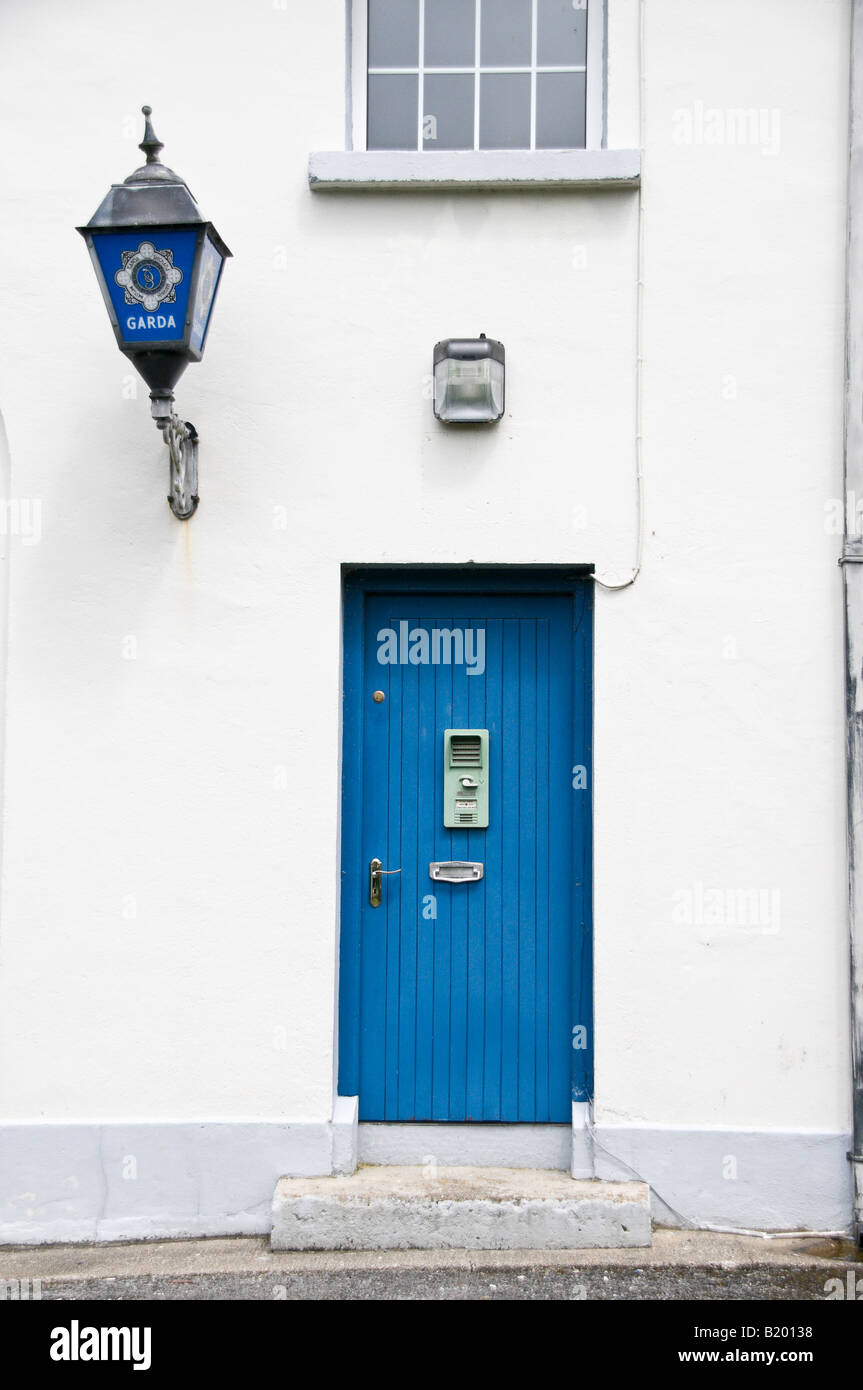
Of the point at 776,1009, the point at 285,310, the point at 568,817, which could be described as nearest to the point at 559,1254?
the point at 776,1009

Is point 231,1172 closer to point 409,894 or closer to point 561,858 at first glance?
point 409,894

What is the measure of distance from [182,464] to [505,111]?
204 centimetres

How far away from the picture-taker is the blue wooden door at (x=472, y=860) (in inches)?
182

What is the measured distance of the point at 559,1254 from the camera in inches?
166

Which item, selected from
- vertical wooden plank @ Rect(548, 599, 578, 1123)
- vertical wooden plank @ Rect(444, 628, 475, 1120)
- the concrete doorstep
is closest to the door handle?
vertical wooden plank @ Rect(444, 628, 475, 1120)

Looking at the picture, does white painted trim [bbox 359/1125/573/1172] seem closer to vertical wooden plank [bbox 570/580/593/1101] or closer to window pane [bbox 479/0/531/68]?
vertical wooden plank [bbox 570/580/593/1101]

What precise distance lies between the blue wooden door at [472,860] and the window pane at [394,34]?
226 centimetres

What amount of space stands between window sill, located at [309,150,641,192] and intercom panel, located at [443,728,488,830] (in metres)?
2.24

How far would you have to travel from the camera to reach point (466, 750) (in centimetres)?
465

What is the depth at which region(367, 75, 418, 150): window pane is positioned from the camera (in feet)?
15.5

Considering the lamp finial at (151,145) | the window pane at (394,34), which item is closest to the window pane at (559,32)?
the window pane at (394,34)
